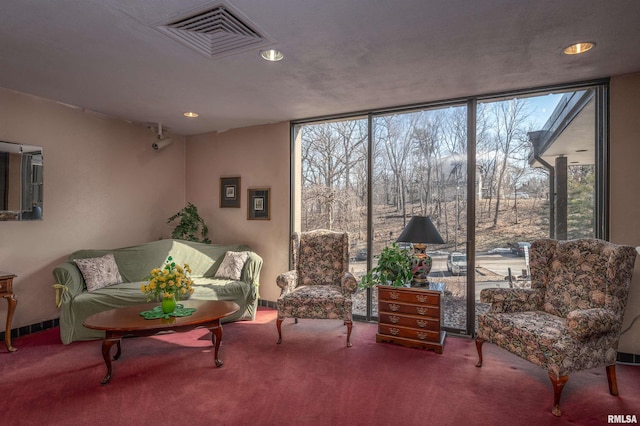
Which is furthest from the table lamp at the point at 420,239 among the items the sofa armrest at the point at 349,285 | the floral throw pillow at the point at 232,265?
the floral throw pillow at the point at 232,265

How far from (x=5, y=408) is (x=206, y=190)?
360 cm

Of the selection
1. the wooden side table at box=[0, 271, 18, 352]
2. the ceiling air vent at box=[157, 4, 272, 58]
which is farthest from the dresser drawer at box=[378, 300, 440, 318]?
the wooden side table at box=[0, 271, 18, 352]

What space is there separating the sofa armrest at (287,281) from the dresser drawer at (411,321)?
1.01 meters

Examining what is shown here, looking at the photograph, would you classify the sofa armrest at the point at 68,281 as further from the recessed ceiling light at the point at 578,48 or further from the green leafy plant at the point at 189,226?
the recessed ceiling light at the point at 578,48

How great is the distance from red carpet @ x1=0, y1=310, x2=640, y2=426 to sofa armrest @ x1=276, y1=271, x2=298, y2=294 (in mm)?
541

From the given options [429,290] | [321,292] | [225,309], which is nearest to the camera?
[225,309]

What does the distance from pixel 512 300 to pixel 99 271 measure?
4101mm

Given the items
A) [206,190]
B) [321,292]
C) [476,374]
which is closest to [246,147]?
[206,190]

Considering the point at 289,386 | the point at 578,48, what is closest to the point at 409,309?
the point at 289,386

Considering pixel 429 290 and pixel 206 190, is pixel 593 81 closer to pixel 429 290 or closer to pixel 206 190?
pixel 429 290

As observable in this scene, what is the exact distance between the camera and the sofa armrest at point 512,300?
2.95 m

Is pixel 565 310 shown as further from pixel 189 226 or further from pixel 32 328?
pixel 32 328

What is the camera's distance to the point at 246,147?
5.16m

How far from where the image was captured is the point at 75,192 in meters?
4.24
